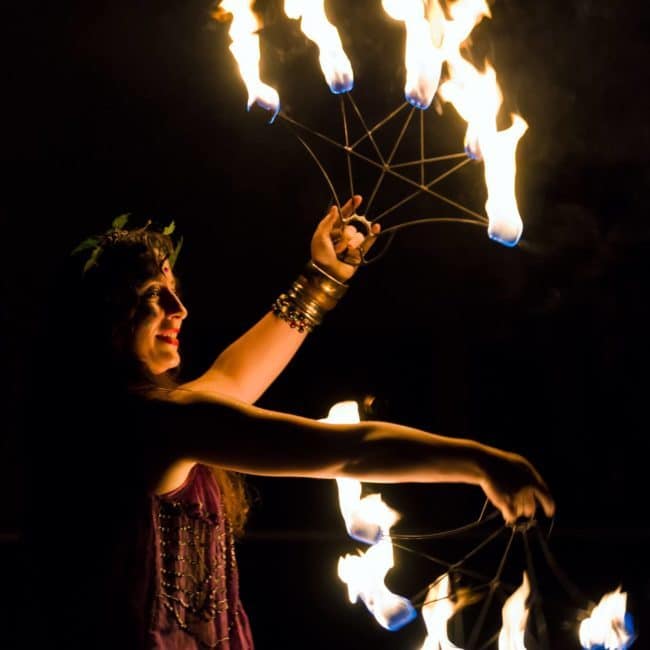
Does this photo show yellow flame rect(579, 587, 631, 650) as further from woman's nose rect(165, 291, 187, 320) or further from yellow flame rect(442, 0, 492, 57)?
yellow flame rect(442, 0, 492, 57)

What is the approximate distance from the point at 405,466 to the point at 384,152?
1.83m

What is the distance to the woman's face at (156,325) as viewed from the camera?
1597 mm

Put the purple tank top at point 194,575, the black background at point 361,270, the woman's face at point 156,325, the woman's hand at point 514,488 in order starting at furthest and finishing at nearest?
the black background at point 361,270 → the woman's face at point 156,325 → the purple tank top at point 194,575 → the woman's hand at point 514,488

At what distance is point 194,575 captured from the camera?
1542 mm

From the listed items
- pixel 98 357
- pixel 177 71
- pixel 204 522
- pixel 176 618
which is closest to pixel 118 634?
pixel 176 618

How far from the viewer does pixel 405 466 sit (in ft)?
4.08

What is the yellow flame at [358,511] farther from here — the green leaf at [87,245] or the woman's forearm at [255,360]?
the green leaf at [87,245]

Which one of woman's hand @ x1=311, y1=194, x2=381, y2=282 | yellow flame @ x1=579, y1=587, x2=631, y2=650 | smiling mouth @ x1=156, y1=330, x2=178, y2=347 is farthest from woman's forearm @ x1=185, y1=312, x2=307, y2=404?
yellow flame @ x1=579, y1=587, x2=631, y2=650

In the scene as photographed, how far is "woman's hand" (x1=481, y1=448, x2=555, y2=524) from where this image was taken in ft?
3.86

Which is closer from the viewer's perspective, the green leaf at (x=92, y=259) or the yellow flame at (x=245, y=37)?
the green leaf at (x=92, y=259)

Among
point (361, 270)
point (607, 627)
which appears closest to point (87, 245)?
point (607, 627)

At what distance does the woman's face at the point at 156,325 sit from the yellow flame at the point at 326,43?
0.46 metres

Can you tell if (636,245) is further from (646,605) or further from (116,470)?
(116,470)

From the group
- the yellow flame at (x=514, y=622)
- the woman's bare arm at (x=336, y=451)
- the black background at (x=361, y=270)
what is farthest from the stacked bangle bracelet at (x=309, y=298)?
the black background at (x=361, y=270)
